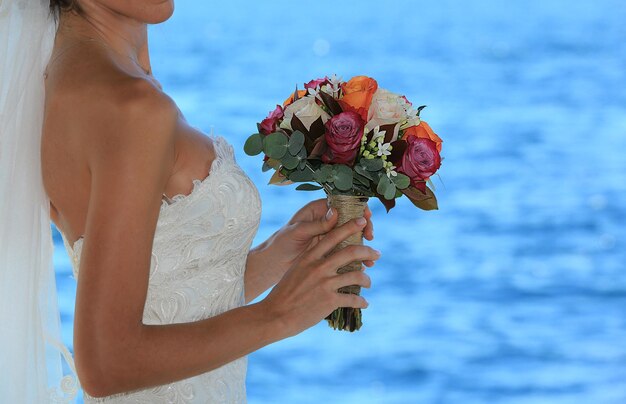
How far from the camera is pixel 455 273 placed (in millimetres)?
6457

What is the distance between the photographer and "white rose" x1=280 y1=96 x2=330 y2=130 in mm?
1765

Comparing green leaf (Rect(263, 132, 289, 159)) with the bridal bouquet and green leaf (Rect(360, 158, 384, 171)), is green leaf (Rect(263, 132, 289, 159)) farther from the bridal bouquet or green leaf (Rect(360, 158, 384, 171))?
green leaf (Rect(360, 158, 384, 171))

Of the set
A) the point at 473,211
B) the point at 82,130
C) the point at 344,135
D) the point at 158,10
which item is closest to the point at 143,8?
the point at 158,10

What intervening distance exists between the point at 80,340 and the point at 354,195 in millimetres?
600

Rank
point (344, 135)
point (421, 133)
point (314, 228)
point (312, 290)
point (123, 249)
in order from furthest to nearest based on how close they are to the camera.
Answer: point (314, 228), point (421, 133), point (344, 135), point (312, 290), point (123, 249)

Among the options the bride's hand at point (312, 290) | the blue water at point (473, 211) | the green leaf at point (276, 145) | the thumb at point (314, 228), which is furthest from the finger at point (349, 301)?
the blue water at point (473, 211)

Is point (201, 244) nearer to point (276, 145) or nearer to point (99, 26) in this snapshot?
point (276, 145)

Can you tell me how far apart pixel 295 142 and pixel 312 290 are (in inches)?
12.4

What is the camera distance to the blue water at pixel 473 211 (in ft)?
16.9

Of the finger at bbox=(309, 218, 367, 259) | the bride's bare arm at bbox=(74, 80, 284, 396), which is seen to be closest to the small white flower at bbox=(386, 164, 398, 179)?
the finger at bbox=(309, 218, 367, 259)

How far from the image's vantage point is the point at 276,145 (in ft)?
5.76

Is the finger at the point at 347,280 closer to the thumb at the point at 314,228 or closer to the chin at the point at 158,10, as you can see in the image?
the thumb at the point at 314,228

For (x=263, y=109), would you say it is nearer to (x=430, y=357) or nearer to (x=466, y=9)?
(x=430, y=357)

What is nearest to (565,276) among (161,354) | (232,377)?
(232,377)
